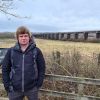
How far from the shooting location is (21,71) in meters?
7.71

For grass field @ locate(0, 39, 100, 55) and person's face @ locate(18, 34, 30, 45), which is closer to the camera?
person's face @ locate(18, 34, 30, 45)

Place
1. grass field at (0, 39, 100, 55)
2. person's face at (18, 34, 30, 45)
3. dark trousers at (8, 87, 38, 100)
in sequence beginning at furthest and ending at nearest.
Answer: grass field at (0, 39, 100, 55), dark trousers at (8, 87, 38, 100), person's face at (18, 34, 30, 45)

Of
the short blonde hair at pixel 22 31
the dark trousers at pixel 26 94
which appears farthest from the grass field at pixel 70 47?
the short blonde hair at pixel 22 31

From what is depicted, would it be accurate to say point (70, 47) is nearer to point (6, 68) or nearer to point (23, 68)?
point (6, 68)

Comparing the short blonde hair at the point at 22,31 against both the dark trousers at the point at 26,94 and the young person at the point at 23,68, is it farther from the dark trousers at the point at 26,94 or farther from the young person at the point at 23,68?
the dark trousers at the point at 26,94

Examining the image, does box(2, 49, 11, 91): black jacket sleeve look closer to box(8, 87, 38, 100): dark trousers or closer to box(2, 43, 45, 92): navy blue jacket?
box(2, 43, 45, 92): navy blue jacket

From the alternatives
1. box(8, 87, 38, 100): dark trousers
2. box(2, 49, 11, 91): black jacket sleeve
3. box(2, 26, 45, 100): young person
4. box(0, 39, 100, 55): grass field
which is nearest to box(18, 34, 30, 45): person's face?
box(2, 26, 45, 100): young person

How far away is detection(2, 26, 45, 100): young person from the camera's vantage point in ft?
25.3

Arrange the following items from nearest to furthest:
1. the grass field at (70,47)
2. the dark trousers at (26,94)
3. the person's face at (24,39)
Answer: the person's face at (24,39), the dark trousers at (26,94), the grass field at (70,47)

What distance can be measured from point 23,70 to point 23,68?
34mm

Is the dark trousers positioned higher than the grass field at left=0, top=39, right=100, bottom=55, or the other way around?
the dark trousers

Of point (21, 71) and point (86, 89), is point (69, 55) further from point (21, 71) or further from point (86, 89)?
point (21, 71)

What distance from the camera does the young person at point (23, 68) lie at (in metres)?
7.71

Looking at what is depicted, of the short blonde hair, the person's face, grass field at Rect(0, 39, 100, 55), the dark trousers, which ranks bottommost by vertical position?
grass field at Rect(0, 39, 100, 55)
